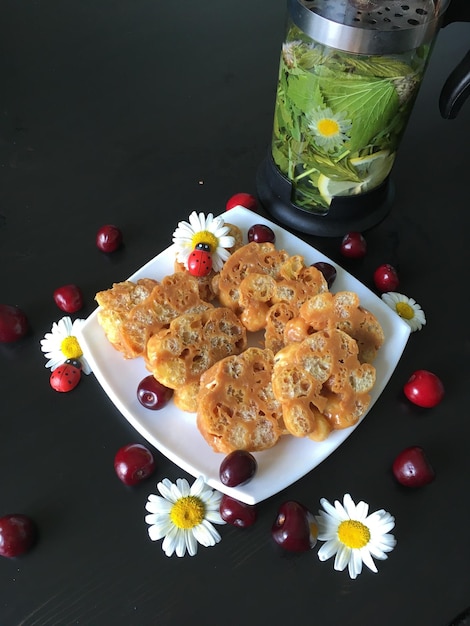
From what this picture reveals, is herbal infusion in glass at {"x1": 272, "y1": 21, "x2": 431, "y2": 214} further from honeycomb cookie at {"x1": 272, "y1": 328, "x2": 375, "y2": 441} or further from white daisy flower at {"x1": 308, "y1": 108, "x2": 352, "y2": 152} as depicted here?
honeycomb cookie at {"x1": 272, "y1": 328, "x2": 375, "y2": 441}

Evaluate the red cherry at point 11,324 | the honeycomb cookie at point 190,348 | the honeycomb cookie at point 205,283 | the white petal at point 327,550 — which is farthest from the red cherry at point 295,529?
the red cherry at point 11,324

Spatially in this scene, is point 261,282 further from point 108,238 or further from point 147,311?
point 108,238

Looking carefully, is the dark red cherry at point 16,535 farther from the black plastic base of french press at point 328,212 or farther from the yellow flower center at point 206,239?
the black plastic base of french press at point 328,212

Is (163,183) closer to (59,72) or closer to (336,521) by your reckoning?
(59,72)

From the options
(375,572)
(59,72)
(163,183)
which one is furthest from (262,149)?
(375,572)

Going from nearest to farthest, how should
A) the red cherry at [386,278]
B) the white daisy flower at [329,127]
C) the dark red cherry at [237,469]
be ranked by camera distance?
the dark red cherry at [237,469] < the white daisy flower at [329,127] < the red cherry at [386,278]

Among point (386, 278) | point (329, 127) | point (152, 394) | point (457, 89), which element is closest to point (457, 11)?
point (457, 89)
